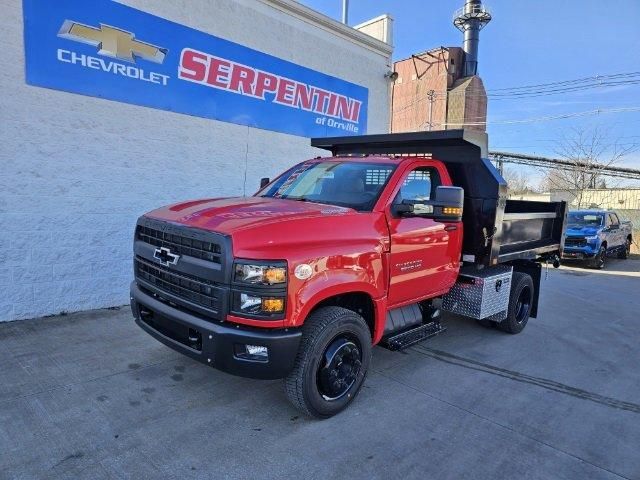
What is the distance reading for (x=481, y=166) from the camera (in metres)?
5.00

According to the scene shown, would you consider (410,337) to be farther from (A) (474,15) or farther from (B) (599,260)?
(A) (474,15)

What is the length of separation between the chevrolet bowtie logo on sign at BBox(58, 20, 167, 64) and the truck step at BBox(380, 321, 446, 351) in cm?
513

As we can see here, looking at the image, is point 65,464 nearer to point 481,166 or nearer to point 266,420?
point 266,420

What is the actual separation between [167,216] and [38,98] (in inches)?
125

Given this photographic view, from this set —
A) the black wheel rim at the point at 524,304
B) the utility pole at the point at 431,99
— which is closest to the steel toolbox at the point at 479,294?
the black wheel rim at the point at 524,304

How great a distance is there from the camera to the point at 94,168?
596 centimetres

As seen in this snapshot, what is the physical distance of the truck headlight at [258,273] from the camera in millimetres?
3023

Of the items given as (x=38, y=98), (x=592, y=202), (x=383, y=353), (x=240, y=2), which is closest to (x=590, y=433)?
(x=383, y=353)

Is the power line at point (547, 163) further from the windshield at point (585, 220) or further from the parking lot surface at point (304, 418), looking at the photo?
the parking lot surface at point (304, 418)

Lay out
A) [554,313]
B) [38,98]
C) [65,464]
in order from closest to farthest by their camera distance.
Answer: [65,464] → [38,98] → [554,313]

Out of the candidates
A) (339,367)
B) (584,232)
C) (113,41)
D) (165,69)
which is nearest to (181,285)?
(339,367)

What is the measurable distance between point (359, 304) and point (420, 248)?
86cm

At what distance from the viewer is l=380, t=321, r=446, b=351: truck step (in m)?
4.20

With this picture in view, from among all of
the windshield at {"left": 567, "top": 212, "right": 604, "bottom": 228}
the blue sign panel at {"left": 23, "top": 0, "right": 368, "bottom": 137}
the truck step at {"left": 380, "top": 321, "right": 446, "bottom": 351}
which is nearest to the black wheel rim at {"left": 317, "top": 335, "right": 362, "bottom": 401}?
the truck step at {"left": 380, "top": 321, "right": 446, "bottom": 351}
